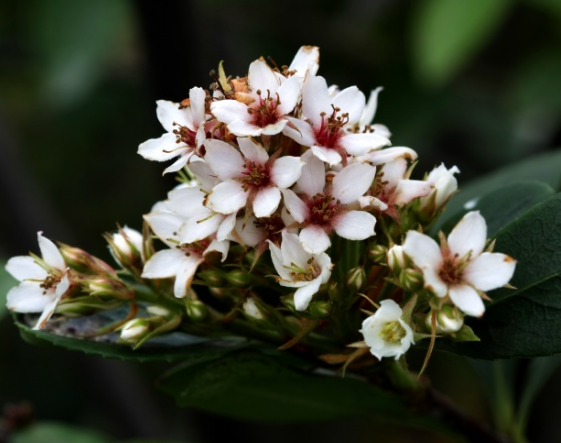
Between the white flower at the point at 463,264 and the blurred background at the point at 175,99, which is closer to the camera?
the white flower at the point at 463,264

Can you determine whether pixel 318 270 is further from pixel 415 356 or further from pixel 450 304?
pixel 415 356

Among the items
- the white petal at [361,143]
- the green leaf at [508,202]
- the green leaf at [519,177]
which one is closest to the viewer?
the white petal at [361,143]

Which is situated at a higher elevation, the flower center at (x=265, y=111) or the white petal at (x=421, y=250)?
the flower center at (x=265, y=111)

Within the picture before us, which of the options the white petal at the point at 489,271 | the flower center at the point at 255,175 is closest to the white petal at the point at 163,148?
the flower center at the point at 255,175

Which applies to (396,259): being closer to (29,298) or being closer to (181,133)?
(181,133)

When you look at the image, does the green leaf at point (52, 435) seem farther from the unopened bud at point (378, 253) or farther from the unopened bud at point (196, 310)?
the unopened bud at point (378, 253)

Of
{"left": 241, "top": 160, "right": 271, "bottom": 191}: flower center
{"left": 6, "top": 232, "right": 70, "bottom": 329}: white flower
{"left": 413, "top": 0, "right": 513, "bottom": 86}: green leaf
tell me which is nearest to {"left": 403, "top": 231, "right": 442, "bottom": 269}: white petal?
{"left": 241, "top": 160, "right": 271, "bottom": 191}: flower center

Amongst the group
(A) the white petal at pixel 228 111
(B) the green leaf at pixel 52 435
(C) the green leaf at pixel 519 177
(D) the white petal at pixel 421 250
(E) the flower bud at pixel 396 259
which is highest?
(C) the green leaf at pixel 519 177
